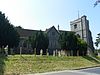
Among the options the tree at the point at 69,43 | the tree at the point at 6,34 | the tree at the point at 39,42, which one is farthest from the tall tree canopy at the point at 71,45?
the tree at the point at 6,34

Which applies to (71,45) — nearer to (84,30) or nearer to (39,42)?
(39,42)

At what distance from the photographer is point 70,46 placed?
50.9 meters

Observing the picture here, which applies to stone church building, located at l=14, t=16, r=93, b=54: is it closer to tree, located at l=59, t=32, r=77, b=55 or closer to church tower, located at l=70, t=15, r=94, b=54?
church tower, located at l=70, t=15, r=94, b=54

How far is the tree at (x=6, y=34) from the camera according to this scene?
42572 mm

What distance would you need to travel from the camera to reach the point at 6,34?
43.2 meters

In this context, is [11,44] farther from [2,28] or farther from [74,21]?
[74,21]

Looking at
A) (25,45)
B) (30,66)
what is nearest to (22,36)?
→ (25,45)

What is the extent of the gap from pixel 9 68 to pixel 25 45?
3867 centimetres

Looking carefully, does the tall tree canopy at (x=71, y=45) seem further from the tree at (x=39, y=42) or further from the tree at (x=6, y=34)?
the tree at (x=6, y=34)

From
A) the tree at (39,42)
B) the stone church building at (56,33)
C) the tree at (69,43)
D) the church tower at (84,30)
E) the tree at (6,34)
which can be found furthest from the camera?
the church tower at (84,30)

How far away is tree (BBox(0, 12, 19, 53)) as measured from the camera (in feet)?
140

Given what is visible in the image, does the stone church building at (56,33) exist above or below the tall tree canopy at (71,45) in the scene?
above

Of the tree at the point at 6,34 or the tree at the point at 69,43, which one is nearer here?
the tree at the point at 6,34

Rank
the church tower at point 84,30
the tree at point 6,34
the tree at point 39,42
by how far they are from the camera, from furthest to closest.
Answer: the church tower at point 84,30
the tree at point 39,42
the tree at point 6,34
